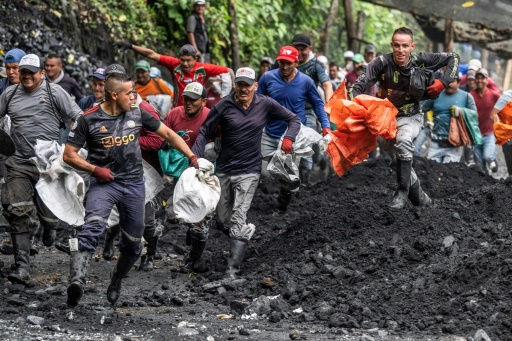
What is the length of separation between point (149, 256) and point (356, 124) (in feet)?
8.96

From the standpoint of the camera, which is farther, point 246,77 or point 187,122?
point 187,122

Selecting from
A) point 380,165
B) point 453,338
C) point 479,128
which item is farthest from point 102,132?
point 479,128

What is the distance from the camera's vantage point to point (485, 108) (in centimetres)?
1827

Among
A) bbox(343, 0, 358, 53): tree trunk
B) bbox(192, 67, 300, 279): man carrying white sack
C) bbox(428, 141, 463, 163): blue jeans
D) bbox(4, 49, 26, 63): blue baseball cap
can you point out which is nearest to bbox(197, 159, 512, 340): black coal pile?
bbox(192, 67, 300, 279): man carrying white sack

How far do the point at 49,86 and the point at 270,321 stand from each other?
3713 millimetres

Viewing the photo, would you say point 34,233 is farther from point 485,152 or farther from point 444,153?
point 485,152

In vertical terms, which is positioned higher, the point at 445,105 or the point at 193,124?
the point at 193,124

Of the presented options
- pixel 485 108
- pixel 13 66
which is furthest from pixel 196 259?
pixel 485 108

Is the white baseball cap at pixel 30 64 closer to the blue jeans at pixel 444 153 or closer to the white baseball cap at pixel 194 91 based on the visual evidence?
the white baseball cap at pixel 194 91

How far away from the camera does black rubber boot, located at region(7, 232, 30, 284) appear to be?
9.74 m

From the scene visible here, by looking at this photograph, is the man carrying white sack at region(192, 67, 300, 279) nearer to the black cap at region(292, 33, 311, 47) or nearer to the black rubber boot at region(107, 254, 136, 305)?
the black rubber boot at region(107, 254, 136, 305)

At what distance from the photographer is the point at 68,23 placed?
1789cm

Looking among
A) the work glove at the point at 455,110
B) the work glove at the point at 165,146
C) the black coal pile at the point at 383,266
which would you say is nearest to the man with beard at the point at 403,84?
the black coal pile at the point at 383,266

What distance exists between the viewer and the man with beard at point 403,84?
34.6ft
